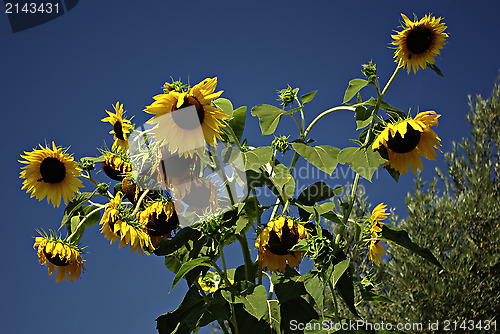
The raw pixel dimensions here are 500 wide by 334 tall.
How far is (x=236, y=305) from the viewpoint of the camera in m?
1.37

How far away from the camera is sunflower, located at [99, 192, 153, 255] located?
1.38 meters

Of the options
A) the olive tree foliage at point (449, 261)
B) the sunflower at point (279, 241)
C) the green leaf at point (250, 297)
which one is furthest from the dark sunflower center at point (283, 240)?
the olive tree foliage at point (449, 261)

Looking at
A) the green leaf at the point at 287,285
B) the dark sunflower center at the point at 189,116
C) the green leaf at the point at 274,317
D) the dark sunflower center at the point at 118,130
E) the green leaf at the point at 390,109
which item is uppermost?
the dark sunflower center at the point at 118,130

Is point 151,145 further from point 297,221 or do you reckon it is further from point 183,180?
point 297,221

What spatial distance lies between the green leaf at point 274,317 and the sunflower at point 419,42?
75cm

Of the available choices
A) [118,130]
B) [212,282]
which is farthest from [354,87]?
[212,282]

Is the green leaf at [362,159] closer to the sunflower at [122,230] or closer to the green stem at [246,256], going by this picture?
the green stem at [246,256]

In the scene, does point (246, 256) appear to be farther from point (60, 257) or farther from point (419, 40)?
point (419, 40)

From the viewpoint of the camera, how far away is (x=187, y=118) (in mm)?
1204

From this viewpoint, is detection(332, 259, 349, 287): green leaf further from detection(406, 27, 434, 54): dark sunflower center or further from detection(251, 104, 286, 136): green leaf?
detection(406, 27, 434, 54): dark sunflower center

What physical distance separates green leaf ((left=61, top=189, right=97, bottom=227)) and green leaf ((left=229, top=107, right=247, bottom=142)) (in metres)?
0.48

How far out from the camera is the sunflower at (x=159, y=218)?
4.47 ft

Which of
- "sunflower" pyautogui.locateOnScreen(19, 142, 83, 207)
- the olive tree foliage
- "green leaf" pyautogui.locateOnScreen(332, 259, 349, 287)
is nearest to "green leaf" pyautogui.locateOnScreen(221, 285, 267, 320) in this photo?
"green leaf" pyautogui.locateOnScreen(332, 259, 349, 287)

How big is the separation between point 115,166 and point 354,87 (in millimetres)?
709
